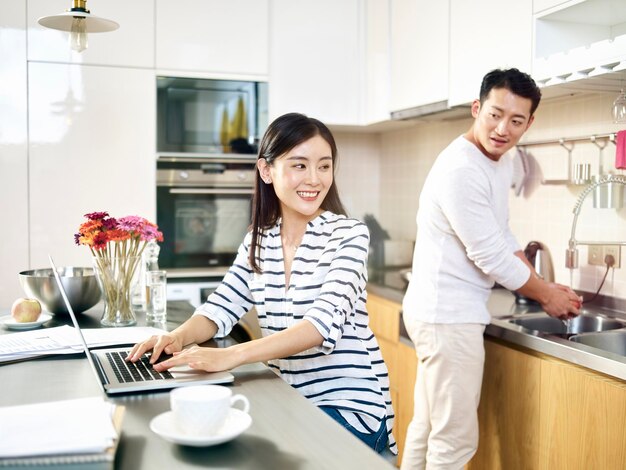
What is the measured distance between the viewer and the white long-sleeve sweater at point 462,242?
2100 mm

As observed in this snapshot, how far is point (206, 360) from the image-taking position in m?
1.32

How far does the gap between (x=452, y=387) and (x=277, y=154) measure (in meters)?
1.00

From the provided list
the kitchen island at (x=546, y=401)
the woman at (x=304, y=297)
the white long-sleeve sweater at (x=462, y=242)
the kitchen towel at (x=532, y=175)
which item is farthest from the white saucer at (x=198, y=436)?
the kitchen towel at (x=532, y=175)

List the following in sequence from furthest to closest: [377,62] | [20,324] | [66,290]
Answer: [377,62] < [66,290] < [20,324]

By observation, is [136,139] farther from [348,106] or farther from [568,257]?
[568,257]

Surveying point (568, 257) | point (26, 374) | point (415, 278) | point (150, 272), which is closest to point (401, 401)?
point (415, 278)

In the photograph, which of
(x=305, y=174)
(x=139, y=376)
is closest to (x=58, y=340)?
(x=139, y=376)

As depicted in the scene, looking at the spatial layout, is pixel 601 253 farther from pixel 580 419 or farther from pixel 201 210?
pixel 201 210

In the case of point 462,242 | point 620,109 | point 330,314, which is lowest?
point 330,314

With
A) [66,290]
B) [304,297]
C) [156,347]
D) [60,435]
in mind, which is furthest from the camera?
[66,290]

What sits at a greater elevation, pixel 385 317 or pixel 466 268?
pixel 466 268

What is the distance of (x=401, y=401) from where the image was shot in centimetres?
283

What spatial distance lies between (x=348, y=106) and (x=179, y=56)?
2.94 feet

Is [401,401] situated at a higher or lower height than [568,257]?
lower
